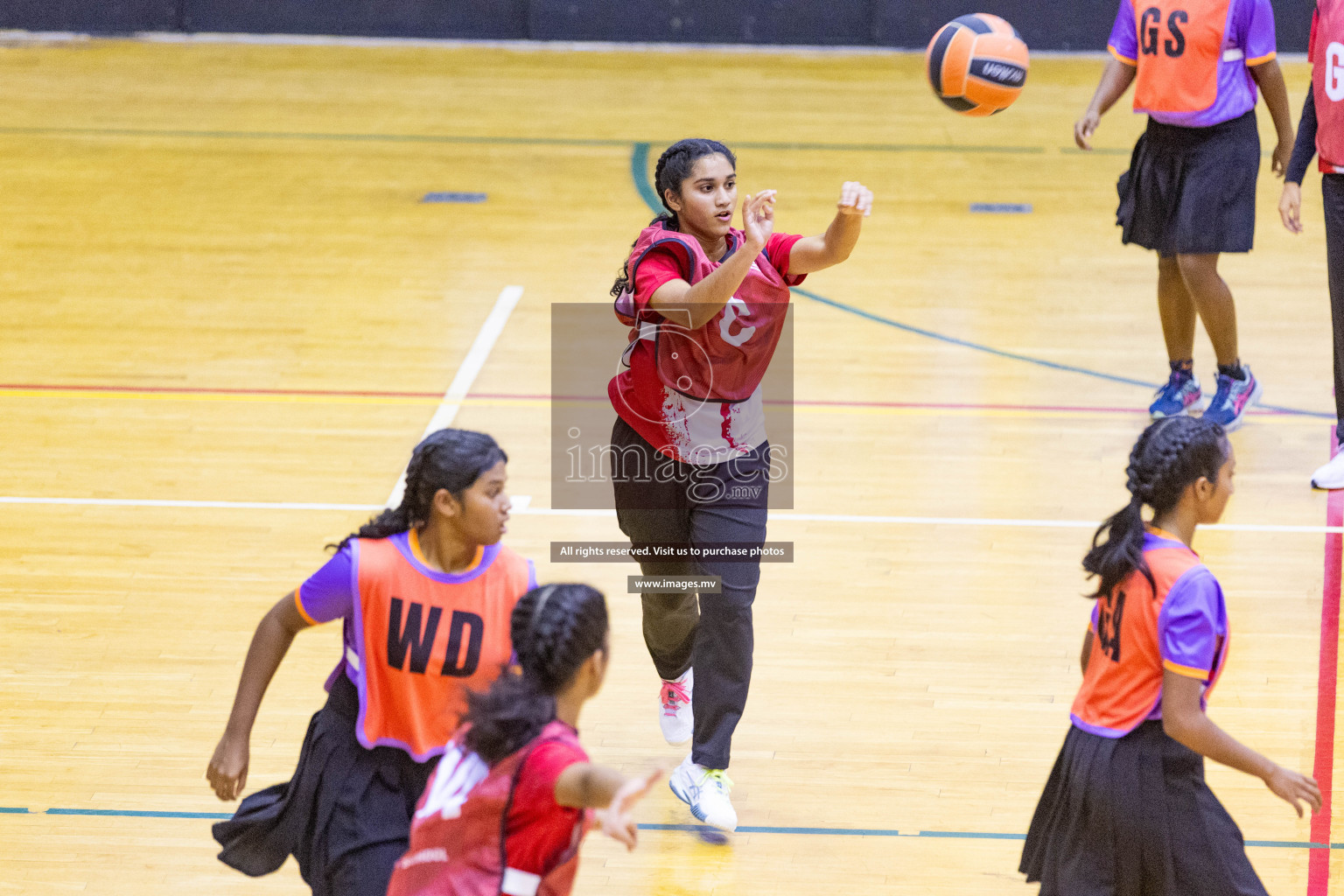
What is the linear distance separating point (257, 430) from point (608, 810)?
4.58m

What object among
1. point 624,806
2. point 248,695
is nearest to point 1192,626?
point 624,806

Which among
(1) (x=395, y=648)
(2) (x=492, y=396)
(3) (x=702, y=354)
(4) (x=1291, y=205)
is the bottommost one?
(2) (x=492, y=396)

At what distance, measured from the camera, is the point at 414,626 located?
9.32ft

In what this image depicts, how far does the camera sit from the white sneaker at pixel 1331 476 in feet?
18.3

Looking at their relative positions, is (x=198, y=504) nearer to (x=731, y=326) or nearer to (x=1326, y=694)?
(x=731, y=326)

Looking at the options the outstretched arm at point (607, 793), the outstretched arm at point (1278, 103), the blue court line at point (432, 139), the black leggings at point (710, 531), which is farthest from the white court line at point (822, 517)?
the blue court line at point (432, 139)

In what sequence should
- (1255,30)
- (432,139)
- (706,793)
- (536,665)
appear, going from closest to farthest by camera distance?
(536,665)
(706,793)
(1255,30)
(432,139)

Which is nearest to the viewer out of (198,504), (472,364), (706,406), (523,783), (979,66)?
(523,783)

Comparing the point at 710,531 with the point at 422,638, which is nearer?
the point at 422,638

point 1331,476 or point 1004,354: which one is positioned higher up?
point 1004,354

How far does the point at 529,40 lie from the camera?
14.0 metres

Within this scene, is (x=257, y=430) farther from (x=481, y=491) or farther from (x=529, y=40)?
(x=529, y=40)

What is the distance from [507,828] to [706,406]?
5.33 ft

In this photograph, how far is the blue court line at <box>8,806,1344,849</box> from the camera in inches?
151
